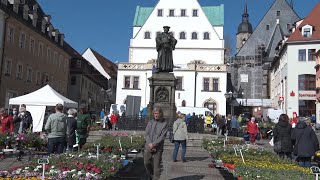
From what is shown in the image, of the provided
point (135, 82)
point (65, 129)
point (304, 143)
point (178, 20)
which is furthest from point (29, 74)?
point (304, 143)

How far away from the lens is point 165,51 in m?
20.8

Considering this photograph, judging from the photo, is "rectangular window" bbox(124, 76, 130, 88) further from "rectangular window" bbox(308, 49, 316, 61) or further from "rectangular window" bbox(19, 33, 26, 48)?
"rectangular window" bbox(308, 49, 316, 61)

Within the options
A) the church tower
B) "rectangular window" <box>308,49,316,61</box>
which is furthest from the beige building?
A: the church tower

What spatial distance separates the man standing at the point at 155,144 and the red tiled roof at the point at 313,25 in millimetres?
41350

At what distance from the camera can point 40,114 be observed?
23219 mm

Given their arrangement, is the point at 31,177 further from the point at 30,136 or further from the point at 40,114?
the point at 40,114

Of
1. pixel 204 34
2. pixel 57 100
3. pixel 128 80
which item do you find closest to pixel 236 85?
pixel 204 34

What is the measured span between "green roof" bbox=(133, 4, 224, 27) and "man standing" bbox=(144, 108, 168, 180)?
52793 millimetres

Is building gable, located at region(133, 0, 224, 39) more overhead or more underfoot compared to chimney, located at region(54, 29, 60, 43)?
more overhead

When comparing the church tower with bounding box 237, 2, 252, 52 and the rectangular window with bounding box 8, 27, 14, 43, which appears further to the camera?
the church tower with bounding box 237, 2, 252, 52

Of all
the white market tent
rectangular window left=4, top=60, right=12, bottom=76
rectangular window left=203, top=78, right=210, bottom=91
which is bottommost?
the white market tent

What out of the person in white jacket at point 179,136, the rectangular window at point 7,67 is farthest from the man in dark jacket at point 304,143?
the rectangular window at point 7,67

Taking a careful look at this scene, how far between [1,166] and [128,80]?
1730 inches

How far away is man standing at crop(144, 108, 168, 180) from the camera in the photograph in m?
8.44
